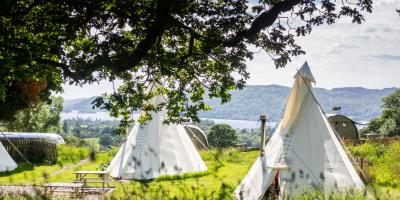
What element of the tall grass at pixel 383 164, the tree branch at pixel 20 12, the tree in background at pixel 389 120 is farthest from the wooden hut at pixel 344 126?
the tree branch at pixel 20 12

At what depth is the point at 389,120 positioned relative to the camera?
81750mm

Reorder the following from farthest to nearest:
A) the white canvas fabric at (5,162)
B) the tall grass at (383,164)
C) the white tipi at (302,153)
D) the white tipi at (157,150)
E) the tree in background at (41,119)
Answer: the tree in background at (41,119)
the white canvas fabric at (5,162)
the white tipi at (157,150)
the tall grass at (383,164)
the white tipi at (302,153)

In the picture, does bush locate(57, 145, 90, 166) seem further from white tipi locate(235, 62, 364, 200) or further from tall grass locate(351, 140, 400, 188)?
white tipi locate(235, 62, 364, 200)

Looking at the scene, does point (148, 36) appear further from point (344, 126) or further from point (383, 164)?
point (344, 126)

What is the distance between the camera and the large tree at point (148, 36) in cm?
912

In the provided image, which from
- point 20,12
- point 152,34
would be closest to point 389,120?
point 152,34

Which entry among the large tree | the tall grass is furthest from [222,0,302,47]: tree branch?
the tall grass

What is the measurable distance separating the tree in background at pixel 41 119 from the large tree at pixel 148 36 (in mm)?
50532

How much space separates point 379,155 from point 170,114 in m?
15.4

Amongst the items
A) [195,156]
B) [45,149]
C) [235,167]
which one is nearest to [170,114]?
[195,156]

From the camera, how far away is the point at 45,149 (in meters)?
28.6

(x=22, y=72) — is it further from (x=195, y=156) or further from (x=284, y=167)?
(x=195, y=156)

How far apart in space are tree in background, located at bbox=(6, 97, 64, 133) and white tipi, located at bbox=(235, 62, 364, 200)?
4918 centimetres

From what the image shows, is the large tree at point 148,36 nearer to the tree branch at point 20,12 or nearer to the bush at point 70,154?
the tree branch at point 20,12
